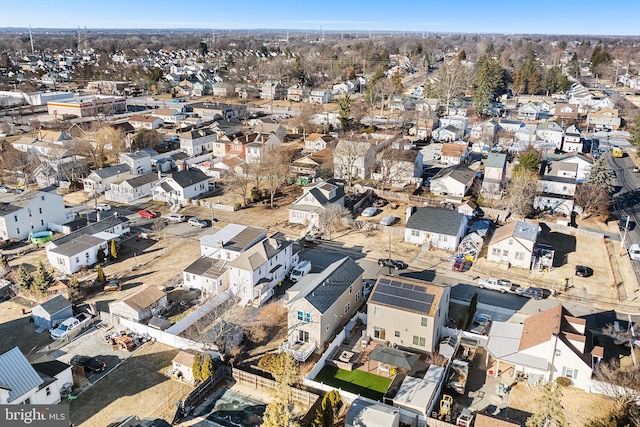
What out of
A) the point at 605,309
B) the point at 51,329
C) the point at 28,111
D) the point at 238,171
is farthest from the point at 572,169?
the point at 28,111

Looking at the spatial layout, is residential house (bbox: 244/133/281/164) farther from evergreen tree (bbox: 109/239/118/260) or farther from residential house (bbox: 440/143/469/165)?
evergreen tree (bbox: 109/239/118/260)

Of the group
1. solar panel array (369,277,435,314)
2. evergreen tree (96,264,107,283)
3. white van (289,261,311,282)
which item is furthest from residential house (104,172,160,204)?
solar panel array (369,277,435,314)

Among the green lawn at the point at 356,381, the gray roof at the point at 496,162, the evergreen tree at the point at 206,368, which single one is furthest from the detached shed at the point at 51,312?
the gray roof at the point at 496,162

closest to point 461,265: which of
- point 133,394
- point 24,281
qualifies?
point 133,394

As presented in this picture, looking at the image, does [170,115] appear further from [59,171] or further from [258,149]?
Answer: [59,171]

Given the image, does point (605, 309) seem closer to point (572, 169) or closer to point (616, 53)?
point (572, 169)

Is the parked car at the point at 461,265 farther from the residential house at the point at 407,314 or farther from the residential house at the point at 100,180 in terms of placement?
the residential house at the point at 100,180
